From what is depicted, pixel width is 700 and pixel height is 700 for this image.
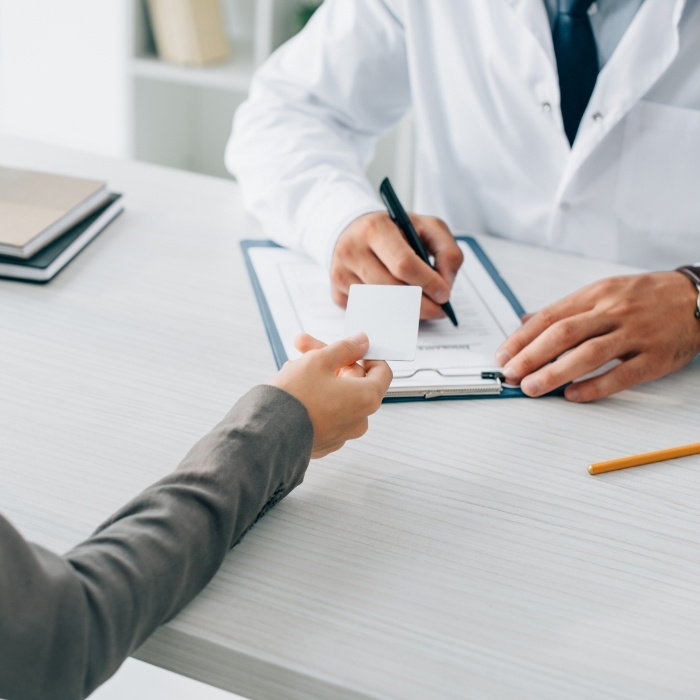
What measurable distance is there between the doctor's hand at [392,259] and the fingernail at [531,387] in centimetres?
14

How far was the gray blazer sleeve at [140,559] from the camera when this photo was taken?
1.61 ft

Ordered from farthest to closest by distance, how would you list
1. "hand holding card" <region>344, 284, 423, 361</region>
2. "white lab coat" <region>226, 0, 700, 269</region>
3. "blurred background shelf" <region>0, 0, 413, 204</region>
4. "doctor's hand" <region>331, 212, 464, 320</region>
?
"blurred background shelf" <region>0, 0, 413, 204</region>, "white lab coat" <region>226, 0, 700, 269</region>, "doctor's hand" <region>331, 212, 464, 320</region>, "hand holding card" <region>344, 284, 423, 361</region>

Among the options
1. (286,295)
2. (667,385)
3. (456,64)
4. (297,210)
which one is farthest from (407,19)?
(667,385)

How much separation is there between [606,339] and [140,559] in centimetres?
53

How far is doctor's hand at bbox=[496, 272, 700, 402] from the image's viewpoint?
828 millimetres

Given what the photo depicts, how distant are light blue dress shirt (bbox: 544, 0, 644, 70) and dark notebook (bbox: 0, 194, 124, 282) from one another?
0.67m

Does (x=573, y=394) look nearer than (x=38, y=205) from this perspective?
Yes

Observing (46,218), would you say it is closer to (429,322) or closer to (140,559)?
(429,322)

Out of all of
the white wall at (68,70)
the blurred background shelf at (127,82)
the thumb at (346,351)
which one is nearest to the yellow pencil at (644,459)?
the thumb at (346,351)

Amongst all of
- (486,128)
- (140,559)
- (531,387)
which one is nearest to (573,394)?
(531,387)

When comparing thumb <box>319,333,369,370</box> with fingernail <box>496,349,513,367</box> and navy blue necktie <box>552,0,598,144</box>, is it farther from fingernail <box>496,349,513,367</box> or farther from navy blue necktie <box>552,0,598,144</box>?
navy blue necktie <box>552,0,598,144</box>

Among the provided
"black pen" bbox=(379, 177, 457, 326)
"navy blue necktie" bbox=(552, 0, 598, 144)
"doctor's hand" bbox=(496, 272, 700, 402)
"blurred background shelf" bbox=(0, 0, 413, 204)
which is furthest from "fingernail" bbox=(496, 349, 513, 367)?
"blurred background shelf" bbox=(0, 0, 413, 204)

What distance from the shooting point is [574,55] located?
3.70 ft

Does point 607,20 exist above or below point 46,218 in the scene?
above
